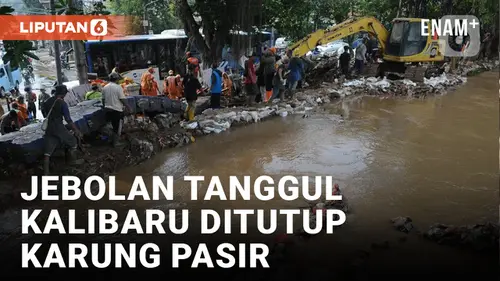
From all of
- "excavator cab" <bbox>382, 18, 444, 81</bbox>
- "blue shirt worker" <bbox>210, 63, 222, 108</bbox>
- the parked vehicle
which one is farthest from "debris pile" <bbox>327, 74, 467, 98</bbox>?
the parked vehicle

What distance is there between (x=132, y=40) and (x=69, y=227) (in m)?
10.1

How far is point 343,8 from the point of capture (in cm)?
2041

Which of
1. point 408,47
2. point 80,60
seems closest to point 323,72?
point 408,47

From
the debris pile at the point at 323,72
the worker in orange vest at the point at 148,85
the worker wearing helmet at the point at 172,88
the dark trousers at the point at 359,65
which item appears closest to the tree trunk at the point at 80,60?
the worker in orange vest at the point at 148,85

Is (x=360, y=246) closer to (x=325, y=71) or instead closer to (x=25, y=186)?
(x=25, y=186)

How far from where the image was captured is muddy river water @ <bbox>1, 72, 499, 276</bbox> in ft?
17.2

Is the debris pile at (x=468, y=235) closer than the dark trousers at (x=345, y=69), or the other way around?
the debris pile at (x=468, y=235)

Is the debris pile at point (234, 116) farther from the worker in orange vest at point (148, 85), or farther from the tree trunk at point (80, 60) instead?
the tree trunk at point (80, 60)

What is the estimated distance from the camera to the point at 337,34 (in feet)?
45.3

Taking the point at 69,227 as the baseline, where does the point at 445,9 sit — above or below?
above

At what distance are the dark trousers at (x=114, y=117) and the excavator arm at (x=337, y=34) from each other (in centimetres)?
722

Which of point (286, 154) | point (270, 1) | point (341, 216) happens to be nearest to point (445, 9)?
point (270, 1)

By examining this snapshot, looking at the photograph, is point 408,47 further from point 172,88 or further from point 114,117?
point 114,117

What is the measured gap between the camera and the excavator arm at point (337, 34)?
13.4 metres
